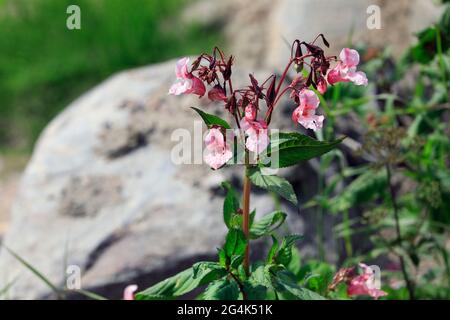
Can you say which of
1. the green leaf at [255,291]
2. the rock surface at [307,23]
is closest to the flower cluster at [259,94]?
the green leaf at [255,291]

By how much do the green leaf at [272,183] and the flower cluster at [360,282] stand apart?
39 cm

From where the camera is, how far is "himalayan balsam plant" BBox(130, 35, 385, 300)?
1673 millimetres

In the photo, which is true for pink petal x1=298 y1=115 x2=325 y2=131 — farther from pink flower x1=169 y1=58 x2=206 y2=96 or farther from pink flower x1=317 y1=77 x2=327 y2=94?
pink flower x1=169 y1=58 x2=206 y2=96

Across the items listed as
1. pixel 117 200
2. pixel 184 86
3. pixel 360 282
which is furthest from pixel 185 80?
pixel 117 200

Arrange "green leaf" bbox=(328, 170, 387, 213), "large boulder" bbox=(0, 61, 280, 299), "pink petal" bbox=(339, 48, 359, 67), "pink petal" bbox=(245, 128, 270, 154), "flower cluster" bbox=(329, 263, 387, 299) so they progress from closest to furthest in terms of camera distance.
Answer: "pink petal" bbox=(245, 128, 270, 154) → "pink petal" bbox=(339, 48, 359, 67) → "flower cluster" bbox=(329, 263, 387, 299) → "green leaf" bbox=(328, 170, 387, 213) → "large boulder" bbox=(0, 61, 280, 299)

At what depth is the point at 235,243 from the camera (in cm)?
178

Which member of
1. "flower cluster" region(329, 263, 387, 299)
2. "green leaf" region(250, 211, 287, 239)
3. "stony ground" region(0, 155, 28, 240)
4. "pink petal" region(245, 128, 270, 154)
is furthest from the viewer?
"stony ground" region(0, 155, 28, 240)

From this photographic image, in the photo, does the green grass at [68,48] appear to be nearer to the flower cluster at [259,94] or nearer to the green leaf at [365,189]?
the green leaf at [365,189]

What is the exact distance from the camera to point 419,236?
2848mm

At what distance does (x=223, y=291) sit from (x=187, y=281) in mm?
102

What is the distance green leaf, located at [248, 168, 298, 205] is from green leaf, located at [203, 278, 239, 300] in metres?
0.23

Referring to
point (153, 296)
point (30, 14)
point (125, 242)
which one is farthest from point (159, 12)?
point (153, 296)

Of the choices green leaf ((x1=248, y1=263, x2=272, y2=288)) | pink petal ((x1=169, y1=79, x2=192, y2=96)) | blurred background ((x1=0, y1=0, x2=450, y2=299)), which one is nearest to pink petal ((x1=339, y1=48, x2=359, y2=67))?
pink petal ((x1=169, y1=79, x2=192, y2=96))

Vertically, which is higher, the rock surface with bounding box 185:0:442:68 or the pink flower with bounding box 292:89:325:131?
the rock surface with bounding box 185:0:442:68
